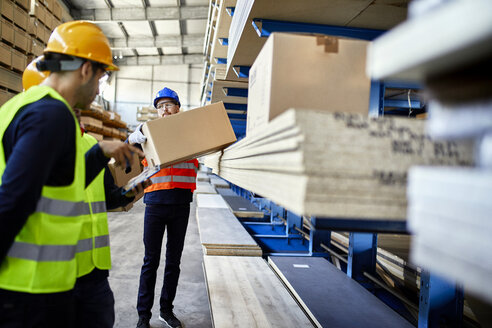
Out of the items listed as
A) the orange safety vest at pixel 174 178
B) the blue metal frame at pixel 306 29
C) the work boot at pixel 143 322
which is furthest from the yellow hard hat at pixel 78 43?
the work boot at pixel 143 322

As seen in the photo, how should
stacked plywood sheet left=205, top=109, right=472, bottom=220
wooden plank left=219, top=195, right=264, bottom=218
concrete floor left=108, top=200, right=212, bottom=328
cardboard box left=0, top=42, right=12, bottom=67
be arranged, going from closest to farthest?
stacked plywood sheet left=205, top=109, right=472, bottom=220 → concrete floor left=108, top=200, right=212, bottom=328 → cardboard box left=0, top=42, right=12, bottom=67 → wooden plank left=219, top=195, right=264, bottom=218

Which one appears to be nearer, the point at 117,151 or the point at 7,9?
the point at 117,151

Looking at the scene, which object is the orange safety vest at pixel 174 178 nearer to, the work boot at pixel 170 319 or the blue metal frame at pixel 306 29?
the work boot at pixel 170 319

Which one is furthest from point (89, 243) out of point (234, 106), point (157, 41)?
point (157, 41)

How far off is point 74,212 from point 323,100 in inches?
43.6

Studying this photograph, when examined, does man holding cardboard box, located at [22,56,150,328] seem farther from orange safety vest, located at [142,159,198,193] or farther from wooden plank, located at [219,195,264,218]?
wooden plank, located at [219,195,264,218]

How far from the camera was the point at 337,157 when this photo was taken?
2.57 feet

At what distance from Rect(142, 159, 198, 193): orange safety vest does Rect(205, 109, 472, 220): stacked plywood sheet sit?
2387 millimetres

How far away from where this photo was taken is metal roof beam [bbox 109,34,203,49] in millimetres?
16641

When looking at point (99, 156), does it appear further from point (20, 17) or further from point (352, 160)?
point (20, 17)

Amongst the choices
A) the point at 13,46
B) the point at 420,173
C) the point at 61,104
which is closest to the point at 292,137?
the point at 420,173

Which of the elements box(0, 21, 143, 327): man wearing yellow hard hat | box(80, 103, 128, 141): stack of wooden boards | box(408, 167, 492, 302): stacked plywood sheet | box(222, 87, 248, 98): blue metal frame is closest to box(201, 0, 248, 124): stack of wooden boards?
box(222, 87, 248, 98): blue metal frame

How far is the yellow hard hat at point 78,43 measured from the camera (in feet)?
5.09

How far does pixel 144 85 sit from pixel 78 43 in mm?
21604
